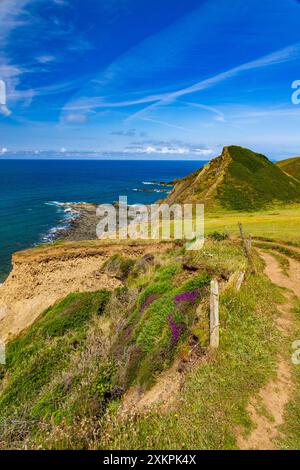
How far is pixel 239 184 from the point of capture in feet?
193

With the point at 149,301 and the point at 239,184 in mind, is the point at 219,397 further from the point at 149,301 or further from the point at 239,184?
the point at 239,184

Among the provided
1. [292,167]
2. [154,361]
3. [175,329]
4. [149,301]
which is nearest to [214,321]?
[175,329]

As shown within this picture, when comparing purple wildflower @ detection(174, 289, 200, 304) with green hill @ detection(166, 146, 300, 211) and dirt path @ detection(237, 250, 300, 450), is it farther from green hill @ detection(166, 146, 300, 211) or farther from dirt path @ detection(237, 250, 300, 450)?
green hill @ detection(166, 146, 300, 211)

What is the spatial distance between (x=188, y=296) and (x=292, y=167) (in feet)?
306

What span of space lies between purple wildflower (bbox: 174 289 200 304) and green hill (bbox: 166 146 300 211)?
4140 cm

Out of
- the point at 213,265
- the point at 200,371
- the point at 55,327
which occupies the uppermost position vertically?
the point at 213,265

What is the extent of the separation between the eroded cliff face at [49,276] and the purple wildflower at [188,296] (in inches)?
518

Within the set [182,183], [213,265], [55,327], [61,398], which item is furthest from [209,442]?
[182,183]

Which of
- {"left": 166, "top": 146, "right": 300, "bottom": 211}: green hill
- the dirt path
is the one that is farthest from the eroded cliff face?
{"left": 166, "top": 146, "right": 300, "bottom": 211}: green hill

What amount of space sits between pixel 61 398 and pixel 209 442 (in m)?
6.35

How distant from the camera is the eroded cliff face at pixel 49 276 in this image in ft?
83.8

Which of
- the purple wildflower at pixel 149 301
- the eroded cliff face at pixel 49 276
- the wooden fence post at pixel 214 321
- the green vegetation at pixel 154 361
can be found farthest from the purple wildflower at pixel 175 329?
the eroded cliff face at pixel 49 276
